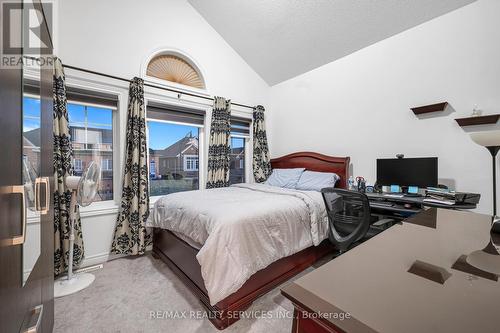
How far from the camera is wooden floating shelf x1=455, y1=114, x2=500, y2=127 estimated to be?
2.04 m

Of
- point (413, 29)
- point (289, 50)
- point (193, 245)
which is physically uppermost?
point (289, 50)

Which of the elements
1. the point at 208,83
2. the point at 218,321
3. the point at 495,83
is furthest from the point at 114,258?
the point at 495,83

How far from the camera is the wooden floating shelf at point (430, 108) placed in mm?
2324

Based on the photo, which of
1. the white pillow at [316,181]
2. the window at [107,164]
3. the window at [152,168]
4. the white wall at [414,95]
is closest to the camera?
the white wall at [414,95]

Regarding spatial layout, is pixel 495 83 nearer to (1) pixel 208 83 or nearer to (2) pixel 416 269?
(2) pixel 416 269

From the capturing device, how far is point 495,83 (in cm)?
208

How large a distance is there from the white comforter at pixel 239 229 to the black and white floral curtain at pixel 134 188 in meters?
0.30

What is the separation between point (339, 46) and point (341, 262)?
328cm

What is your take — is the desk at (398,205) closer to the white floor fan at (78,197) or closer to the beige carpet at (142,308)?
the beige carpet at (142,308)

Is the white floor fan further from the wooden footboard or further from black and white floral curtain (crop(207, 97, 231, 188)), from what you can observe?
black and white floral curtain (crop(207, 97, 231, 188))

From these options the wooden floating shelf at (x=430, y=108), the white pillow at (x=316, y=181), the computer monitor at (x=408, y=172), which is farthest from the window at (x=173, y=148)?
the wooden floating shelf at (x=430, y=108)

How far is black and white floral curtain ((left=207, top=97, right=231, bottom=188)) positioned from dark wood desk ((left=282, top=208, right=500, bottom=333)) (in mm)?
2774

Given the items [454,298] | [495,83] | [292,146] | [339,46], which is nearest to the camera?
[454,298]

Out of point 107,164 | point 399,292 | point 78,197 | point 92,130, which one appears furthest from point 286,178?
point 399,292
